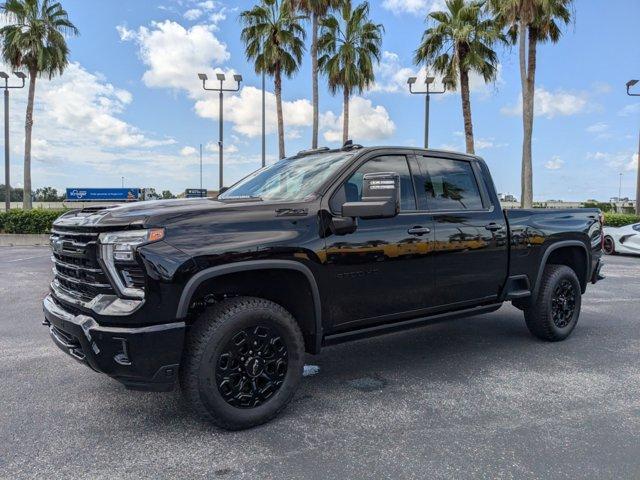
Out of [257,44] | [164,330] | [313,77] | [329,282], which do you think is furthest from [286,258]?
[257,44]

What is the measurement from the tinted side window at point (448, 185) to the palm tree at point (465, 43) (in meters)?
19.0

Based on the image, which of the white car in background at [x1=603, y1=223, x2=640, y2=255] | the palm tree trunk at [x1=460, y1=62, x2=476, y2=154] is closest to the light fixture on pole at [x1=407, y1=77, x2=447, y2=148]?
the palm tree trunk at [x1=460, y1=62, x2=476, y2=154]

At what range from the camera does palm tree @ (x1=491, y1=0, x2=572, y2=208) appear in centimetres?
1959

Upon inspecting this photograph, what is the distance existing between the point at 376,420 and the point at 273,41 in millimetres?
24268

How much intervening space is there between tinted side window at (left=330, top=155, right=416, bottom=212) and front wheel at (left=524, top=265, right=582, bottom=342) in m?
2.05

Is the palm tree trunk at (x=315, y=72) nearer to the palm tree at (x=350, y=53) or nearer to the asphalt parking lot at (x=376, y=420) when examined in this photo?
the palm tree at (x=350, y=53)

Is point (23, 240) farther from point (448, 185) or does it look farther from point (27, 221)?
point (448, 185)

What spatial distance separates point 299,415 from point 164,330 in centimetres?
123

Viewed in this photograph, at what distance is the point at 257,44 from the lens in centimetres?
2534

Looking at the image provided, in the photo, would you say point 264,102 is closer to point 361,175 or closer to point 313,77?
point 313,77

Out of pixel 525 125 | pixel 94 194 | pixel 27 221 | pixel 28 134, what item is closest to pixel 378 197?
pixel 525 125

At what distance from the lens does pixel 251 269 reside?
3.30 metres

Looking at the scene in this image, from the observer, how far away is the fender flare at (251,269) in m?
3.08

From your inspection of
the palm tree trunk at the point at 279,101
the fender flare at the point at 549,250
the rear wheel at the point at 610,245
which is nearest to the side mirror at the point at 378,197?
the fender flare at the point at 549,250
